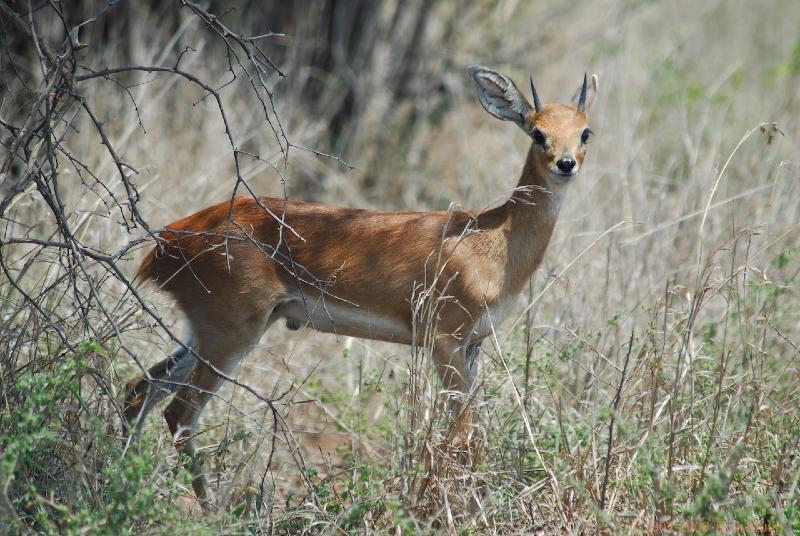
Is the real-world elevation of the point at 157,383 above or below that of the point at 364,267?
below

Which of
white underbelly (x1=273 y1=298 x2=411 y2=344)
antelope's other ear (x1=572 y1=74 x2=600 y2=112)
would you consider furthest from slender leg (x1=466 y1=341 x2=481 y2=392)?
antelope's other ear (x1=572 y1=74 x2=600 y2=112)

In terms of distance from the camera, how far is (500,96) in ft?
16.1

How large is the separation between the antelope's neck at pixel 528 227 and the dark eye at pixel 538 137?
76 millimetres

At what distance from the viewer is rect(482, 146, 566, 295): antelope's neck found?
4.79 metres

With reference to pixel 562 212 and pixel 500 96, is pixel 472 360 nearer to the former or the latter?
pixel 500 96

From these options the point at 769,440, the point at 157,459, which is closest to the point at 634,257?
the point at 769,440

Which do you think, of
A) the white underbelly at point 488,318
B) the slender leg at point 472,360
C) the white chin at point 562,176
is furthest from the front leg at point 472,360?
the white chin at point 562,176

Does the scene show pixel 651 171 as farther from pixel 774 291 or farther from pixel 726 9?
pixel 726 9

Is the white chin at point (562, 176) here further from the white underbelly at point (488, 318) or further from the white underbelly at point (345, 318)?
the white underbelly at point (345, 318)

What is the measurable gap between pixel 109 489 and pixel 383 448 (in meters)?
1.76

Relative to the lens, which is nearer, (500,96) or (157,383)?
(157,383)

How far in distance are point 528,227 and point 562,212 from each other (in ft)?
7.13

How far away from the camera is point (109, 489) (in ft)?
11.5

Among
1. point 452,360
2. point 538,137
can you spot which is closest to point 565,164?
point 538,137
